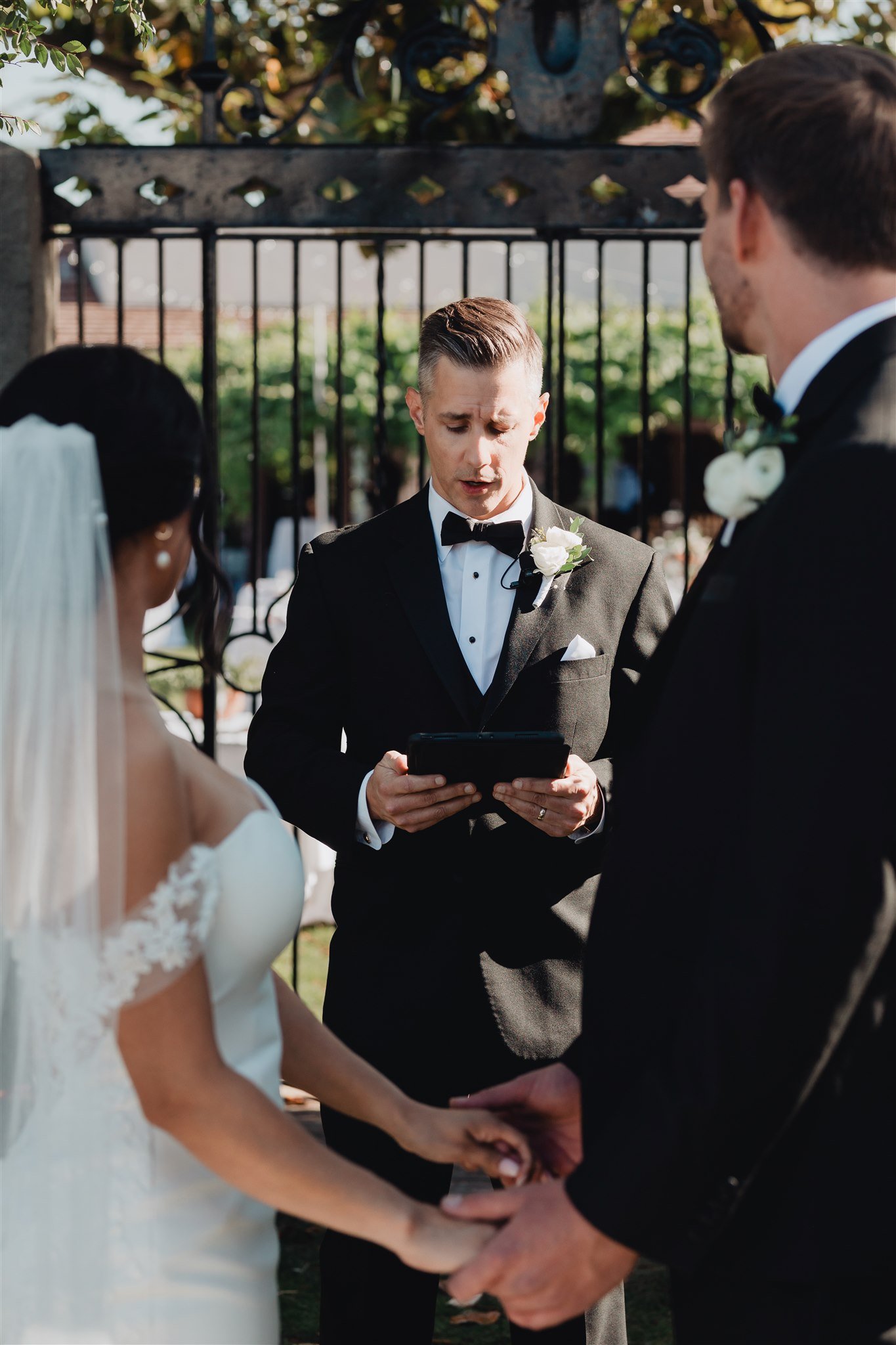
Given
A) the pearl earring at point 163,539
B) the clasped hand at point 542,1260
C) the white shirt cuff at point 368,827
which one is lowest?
the white shirt cuff at point 368,827

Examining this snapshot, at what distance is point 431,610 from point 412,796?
1.57 feet

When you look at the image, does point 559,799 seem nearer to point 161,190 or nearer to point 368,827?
point 368,827

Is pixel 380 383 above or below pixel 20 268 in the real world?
→ below

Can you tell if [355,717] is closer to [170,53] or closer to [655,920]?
[655,920]

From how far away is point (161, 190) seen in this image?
4012 millimetres

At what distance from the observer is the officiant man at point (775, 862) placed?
4.89ft

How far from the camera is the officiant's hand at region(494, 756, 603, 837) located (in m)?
2.72

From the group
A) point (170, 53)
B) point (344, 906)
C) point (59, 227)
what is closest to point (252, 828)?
point (344, 906)

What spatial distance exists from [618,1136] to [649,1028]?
0.16m

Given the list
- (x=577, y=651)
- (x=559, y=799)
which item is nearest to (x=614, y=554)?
(x=577, y=651)

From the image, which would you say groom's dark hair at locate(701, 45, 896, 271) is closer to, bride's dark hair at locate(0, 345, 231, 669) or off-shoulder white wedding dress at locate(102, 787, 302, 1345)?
bride's dark hair at locate(0, 345, 231, 669)

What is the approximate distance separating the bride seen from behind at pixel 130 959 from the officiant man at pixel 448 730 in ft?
3.06

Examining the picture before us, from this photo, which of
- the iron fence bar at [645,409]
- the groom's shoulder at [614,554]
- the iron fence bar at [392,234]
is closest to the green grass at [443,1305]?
the groom's shoulder at [614,554]

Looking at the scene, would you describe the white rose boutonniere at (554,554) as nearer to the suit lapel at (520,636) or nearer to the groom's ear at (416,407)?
the suit lapel at (520,636)
